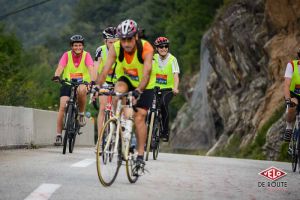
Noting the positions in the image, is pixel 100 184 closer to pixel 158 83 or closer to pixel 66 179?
pixel 66 179

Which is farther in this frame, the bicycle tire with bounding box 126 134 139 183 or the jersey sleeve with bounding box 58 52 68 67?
the jersey sleeve with bounding box 58 52 68 67

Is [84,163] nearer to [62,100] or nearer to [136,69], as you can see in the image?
[136,69]

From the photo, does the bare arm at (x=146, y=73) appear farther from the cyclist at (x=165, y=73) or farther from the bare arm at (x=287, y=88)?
the cyclist at (x=165, y=73)

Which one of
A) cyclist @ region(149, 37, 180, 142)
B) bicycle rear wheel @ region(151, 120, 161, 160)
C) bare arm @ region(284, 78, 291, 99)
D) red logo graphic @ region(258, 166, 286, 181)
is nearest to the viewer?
red logo graphic @ region(258, 166, 286, 181)

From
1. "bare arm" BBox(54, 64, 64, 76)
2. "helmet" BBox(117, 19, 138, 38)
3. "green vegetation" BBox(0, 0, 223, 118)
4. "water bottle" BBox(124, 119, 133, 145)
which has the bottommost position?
"water bottle" BBox(124, 119, 133, 145)

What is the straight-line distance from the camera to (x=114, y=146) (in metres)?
9.92

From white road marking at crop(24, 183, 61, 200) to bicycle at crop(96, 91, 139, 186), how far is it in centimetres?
57

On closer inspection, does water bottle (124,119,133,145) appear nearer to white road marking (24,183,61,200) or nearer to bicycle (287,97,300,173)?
white road marking (24,183,61,200)

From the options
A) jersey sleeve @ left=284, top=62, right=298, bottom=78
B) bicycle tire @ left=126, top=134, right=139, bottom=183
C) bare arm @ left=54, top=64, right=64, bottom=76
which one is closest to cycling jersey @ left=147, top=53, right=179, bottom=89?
bare arm @ left=54, top=64, right=64, bottom=76

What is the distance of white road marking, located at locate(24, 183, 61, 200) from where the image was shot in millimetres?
8461

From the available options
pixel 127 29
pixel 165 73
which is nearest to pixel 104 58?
pixel 165 73

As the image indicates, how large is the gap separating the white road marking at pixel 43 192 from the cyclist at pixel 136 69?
1.42m

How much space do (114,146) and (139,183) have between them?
2.62 ft

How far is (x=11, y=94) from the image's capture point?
25234 millimetres
